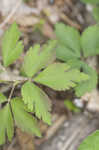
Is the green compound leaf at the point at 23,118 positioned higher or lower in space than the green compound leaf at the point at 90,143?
higher

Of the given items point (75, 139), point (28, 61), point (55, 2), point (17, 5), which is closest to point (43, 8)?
point (55, 2)

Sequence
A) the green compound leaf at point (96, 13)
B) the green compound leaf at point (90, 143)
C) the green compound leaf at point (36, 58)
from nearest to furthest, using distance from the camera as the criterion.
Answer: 1. the green compound leaf at point (90, 143)
2. the green compound leaf at point (36, 58)
3. the green compound leaf at point (96, 13)

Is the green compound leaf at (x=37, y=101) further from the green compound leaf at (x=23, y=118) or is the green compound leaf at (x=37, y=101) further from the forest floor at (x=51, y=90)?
the forest floor at (x=51, y=90)

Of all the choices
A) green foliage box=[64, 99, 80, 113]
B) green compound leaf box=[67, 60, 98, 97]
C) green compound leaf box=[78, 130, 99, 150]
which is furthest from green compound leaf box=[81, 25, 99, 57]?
green compound leaf box=[78, 130, 99, 150]

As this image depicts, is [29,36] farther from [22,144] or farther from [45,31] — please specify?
[22,144]

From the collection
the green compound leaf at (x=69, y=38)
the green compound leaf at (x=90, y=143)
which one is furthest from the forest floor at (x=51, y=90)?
the green compound leaf at (x=90, y=143)

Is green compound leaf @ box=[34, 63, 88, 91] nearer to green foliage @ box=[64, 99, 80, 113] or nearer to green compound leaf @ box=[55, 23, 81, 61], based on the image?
green compound leaf @ box=[55, 23, 81, 61]
